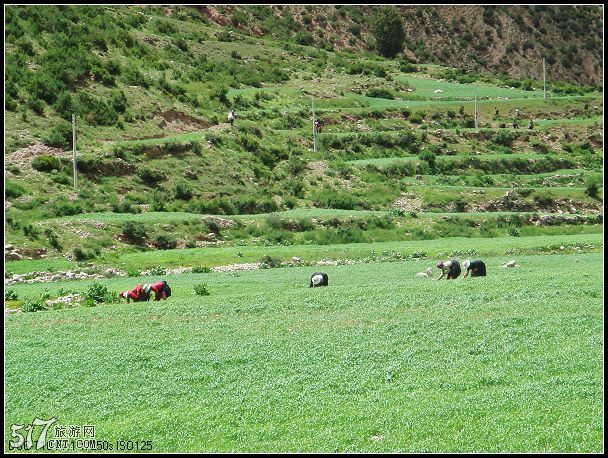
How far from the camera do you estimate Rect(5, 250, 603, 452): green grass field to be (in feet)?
38.8

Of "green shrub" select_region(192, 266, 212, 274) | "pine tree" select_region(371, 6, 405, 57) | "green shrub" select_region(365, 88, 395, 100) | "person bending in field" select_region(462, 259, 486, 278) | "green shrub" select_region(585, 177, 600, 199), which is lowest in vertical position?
"green shrub" select_region(192, 266, 212, 274)

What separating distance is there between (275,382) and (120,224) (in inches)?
1235

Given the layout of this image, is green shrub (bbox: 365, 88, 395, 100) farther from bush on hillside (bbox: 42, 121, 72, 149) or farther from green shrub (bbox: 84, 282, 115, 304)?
green shrub (bbox: 84, 282, 115, 304)

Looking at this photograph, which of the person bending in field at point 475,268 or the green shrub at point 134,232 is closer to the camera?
the person bending in field at point 475,268

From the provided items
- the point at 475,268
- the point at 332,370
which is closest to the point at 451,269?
the point at 475,268

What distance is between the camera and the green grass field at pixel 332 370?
11820mm

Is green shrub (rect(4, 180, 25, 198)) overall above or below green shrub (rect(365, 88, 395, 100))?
below

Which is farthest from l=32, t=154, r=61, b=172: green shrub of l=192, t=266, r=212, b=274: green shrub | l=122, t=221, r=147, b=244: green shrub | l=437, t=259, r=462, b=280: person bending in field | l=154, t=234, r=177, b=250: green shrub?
l=437, t=259, r=462, b=280: person bending in field

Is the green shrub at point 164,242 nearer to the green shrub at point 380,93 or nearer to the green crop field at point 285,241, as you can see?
the green crop field at point 285,241

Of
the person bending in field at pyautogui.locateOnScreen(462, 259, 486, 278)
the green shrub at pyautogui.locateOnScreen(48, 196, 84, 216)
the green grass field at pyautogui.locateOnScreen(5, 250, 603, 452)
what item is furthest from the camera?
the green shrub at pyautogui.locateOnScreen(48, 196, 84, 216)

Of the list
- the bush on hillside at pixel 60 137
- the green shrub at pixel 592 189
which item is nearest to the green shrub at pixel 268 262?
the bush on hillside at pixel 60 137

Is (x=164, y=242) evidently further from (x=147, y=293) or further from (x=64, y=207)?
(x=147, y=293)

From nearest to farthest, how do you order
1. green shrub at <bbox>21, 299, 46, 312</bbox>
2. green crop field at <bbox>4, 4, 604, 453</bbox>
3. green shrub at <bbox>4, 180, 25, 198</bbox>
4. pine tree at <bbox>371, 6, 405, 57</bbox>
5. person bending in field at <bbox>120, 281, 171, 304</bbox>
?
green crop field at <bbox>4, 4, 604, 453</bbox>, green shrub at <bbox>21, 299, 46, 312</bbox>, person bending in field at <bbox>120, 281, 171, 304</bbox>, green shrub at <bbox>4, 180, 25, 198</bbox>, pine tree at <bbox>371, 6, 405, 57</bbox>

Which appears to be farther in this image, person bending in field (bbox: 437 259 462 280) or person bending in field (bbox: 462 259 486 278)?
person bending in field (bbox: 462 259 486 278)
